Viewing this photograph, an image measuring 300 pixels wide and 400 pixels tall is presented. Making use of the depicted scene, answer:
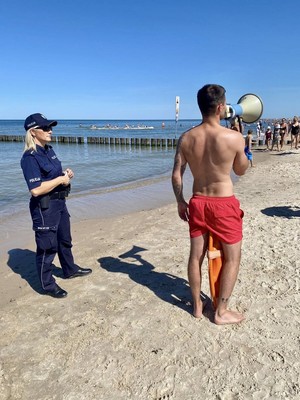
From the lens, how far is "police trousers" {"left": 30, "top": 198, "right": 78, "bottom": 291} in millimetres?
3777

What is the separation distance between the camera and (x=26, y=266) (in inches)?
209

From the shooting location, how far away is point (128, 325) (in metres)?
3.39

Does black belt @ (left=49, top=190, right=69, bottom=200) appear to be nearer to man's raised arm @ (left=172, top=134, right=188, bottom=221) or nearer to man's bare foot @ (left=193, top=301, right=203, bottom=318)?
man's raised arm @ (left=172, top=134, right=188, bottom=221)

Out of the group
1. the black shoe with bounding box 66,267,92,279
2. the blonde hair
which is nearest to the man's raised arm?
the blonde hair

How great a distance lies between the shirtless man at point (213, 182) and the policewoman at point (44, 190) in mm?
1453

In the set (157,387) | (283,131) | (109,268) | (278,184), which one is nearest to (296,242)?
(109,268)

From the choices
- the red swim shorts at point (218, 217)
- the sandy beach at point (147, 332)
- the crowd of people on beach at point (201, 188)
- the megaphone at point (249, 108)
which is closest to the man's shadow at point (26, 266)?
the sandy beach at point (147, 332)

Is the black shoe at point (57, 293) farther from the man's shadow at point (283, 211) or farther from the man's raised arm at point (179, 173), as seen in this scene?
the man's shadow at point (283, 211)

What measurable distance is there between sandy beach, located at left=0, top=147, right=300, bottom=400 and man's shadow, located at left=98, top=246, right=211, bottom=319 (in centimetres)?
1

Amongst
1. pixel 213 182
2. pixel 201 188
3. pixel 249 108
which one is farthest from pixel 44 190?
pixel 249 108

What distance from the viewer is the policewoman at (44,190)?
3.60 meters

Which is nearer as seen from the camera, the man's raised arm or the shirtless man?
the shirtless man

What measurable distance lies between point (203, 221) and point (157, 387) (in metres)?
1.40

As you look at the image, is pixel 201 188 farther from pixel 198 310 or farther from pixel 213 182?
pixel 198 310
